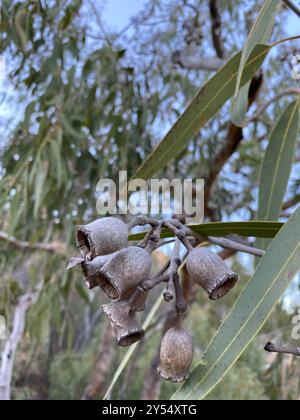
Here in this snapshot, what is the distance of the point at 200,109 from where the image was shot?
104 cm

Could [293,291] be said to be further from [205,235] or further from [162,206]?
A: [205,235]

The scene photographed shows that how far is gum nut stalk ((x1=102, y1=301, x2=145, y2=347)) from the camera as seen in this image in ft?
1.87

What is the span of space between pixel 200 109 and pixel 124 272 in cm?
54

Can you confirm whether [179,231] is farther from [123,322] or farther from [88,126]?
[88,126]

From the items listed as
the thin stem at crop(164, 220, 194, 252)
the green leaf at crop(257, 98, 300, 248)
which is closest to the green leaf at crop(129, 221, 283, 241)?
the thin stem at crop(164, 220, 194, 252)

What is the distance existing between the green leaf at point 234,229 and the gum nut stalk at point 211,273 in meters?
0.12

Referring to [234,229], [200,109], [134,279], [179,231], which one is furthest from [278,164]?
[134,279]

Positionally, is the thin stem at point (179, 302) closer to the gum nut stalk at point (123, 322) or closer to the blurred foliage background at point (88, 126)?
the gum nut stalk at point (123, 322)

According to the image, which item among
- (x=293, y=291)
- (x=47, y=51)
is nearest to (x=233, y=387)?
(x=293, y=291)

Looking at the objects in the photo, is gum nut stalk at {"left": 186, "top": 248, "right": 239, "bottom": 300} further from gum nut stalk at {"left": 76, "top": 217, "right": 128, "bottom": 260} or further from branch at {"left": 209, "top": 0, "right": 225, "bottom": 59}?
branch at {"left": 209, "top": 0, "right": 225, "bottom": 59}

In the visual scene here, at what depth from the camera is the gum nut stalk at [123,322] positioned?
0.57 meters

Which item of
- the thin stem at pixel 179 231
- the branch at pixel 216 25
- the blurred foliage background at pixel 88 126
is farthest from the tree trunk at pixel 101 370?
the thin stem at pixel 179 231

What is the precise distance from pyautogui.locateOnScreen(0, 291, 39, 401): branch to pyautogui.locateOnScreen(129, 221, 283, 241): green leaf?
167cm

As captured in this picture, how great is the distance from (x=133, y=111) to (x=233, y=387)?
2997 mm
